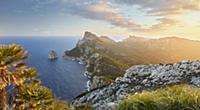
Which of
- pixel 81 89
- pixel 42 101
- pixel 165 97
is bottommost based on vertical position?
pixel 81 89

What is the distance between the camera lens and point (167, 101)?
38.7ft

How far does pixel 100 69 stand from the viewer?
600 feet

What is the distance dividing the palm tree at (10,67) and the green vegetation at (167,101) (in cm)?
1099

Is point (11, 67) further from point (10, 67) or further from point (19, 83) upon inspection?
point (19, 83)

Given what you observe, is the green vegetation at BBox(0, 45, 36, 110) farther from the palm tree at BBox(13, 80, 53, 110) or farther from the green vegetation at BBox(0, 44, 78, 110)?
the palm tree at BBox(13, 80, 53, 110)

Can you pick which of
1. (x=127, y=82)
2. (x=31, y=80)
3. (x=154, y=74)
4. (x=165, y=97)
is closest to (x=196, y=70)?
(x=154, y=74)

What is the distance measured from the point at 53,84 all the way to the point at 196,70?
8365cm

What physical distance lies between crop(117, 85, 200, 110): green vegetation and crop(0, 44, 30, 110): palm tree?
433 inches

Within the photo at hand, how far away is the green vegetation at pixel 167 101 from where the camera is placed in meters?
11.5

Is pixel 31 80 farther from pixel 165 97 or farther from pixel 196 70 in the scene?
pixel 196 70

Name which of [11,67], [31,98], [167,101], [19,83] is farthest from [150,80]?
[167,101]

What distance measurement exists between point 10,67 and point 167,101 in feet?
44.4

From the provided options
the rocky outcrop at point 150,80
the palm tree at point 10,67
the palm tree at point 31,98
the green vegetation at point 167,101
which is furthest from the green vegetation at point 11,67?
the rocky outcrop at point 150,80

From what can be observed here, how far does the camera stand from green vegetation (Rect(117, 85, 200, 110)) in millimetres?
11508
